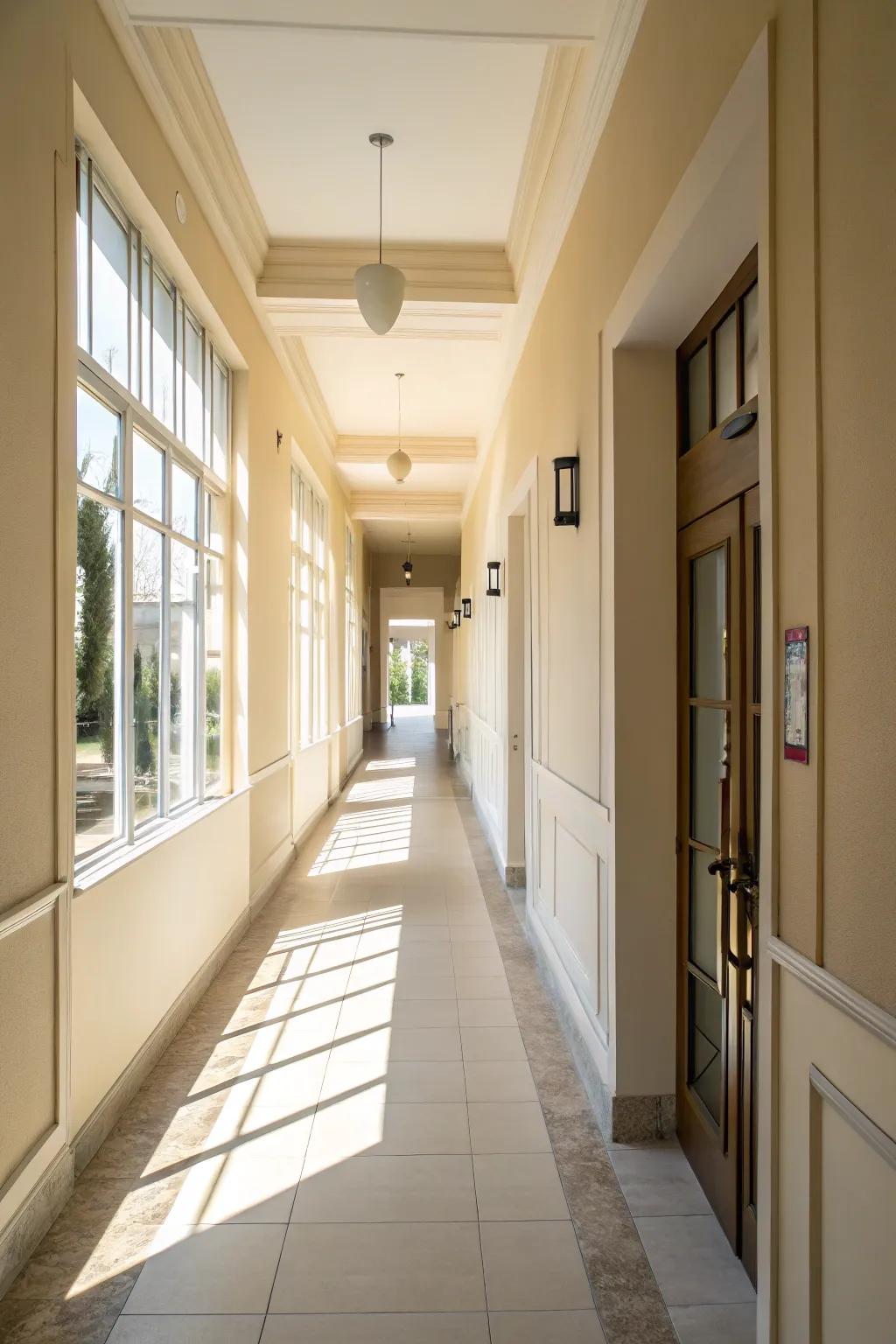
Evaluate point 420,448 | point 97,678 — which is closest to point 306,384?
point 420,448

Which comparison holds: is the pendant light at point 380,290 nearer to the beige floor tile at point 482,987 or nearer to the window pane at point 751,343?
the window pane at point 751,343

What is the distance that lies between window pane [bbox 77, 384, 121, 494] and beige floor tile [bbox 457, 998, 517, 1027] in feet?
8.84

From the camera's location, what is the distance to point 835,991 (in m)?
1.41

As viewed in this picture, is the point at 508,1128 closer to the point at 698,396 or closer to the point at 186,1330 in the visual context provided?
the point at 186,1330

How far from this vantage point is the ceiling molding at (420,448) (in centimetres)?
973

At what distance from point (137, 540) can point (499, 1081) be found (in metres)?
2.59

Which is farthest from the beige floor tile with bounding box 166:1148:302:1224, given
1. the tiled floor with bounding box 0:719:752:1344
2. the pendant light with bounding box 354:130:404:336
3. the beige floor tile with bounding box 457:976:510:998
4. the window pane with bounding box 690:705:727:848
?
the pendant light with bounding box 354:130:404:336

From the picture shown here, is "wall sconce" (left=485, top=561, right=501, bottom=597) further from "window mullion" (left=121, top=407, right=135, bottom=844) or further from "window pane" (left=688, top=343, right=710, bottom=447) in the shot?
"window pane" (left=688, top=343, right=710, bottom=447)

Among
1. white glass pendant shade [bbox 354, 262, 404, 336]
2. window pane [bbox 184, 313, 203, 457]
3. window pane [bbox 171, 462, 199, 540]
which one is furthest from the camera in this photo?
window pane [bbox 184, 313, 203, 457]

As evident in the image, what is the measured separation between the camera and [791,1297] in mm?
1586

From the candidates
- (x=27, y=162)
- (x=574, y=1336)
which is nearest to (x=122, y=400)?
(x=27, y=162)

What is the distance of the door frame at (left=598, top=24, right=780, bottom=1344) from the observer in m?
1.66

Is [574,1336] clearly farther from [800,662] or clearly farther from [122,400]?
[122,400]

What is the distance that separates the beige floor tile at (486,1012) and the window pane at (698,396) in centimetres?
259
